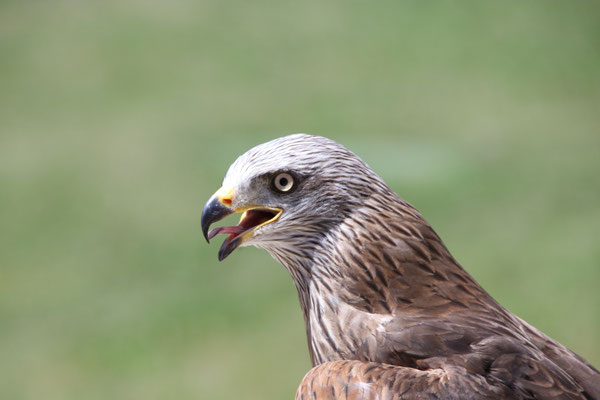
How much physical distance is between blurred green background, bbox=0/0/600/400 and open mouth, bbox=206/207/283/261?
11.5ft

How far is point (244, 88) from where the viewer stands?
9.37m

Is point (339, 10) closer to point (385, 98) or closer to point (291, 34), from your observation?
point (291, 34)

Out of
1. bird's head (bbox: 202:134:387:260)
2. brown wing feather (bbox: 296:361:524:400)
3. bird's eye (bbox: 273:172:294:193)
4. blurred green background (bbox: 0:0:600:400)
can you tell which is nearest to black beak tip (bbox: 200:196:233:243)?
bird's head (bbox: 202:134:387:260)

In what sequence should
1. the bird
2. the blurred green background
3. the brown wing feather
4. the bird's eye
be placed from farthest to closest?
the blurred green background
the bird's eye
the bird
the brown wing feather

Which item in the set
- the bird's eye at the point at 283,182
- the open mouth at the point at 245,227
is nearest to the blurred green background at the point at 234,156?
the open mouth at the point at 245,227

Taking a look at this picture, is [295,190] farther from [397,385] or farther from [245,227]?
[397,385]

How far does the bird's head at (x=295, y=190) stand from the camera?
2.07m

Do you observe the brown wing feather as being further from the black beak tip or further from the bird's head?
the black beak tip

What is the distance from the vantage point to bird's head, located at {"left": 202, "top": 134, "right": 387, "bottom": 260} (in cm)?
207

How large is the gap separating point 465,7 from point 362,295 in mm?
9363

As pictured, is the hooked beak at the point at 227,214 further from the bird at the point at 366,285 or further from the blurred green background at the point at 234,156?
the blurred green background at the point at 234,156

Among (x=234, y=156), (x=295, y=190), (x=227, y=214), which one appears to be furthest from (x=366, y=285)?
(x=234, y=156)

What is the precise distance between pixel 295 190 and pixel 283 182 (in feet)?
0.14

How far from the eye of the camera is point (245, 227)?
7.13ft
